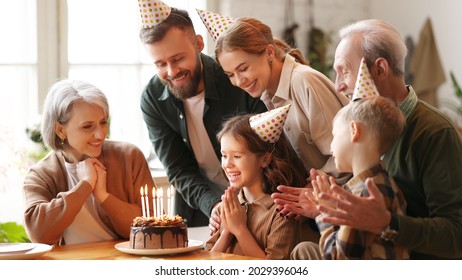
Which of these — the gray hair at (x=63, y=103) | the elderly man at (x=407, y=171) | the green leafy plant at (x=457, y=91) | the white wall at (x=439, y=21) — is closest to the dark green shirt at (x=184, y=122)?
the gray hair at (x=63, y=103)

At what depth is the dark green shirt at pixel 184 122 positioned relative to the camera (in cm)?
309

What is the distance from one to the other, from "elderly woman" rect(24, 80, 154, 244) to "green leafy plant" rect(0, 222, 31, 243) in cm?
111

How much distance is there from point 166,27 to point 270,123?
640mm

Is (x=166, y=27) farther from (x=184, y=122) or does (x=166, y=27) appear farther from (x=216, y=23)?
(x=184, y=122)

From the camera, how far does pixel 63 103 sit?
268 cm

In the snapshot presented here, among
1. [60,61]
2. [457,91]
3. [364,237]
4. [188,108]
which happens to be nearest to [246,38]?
[188,108]

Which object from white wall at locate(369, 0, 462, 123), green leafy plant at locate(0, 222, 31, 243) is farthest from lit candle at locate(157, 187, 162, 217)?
white wall at locate(369, 0, 462, 123)

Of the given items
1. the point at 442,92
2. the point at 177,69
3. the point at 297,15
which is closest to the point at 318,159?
the point at 177,69

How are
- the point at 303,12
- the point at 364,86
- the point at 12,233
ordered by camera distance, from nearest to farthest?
the point at 364,86 < the point at 12,233 < the point at 303,12

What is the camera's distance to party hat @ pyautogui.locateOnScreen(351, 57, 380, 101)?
2033 millimetres
